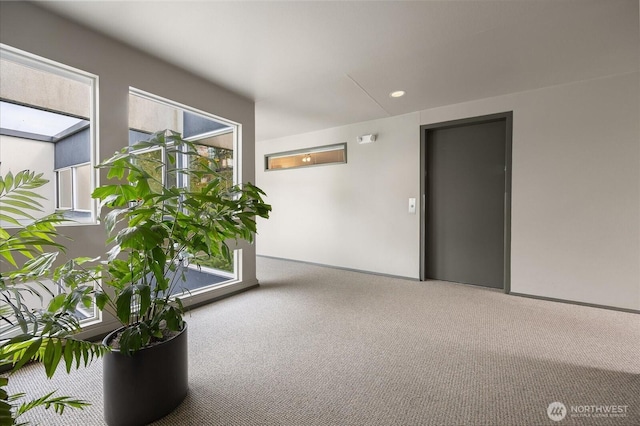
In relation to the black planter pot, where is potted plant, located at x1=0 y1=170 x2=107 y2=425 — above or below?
above

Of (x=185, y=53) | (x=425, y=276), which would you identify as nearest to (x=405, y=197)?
(x=425, y=276)

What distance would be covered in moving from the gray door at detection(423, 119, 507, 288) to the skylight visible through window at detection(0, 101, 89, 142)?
3947 mm

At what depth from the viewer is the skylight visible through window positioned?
197cm

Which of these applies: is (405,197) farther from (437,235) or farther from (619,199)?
(619,199)

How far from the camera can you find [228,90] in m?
3.32

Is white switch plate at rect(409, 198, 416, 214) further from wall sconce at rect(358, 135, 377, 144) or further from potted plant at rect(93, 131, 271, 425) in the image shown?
potted plant at rect(93, 131, 271, 425)

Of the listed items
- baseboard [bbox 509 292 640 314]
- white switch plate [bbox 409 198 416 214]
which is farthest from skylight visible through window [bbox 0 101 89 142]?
baseboard [bbox 509 292 640 314]

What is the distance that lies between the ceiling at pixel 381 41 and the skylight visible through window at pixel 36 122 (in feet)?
2.45

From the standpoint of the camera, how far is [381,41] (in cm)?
233

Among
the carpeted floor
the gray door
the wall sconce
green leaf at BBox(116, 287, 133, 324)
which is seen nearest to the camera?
green leaf at BBox(116, 287, 133, 324)

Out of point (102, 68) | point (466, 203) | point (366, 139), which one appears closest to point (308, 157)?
point (366, 139)

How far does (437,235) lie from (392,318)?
5.78ft

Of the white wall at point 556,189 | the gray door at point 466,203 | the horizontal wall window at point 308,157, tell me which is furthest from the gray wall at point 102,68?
the gray door at point 466,203

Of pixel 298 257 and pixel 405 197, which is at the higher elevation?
pixel 405 197
